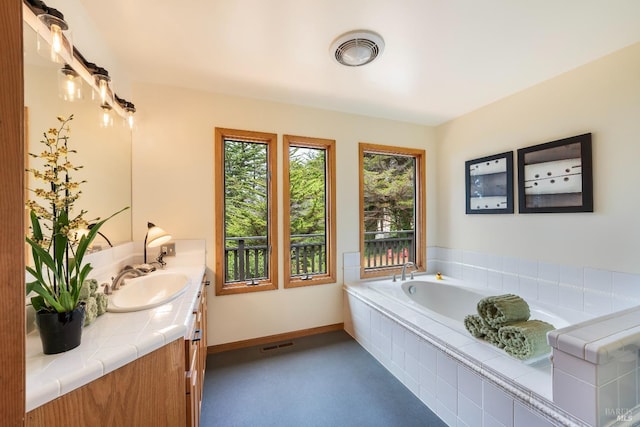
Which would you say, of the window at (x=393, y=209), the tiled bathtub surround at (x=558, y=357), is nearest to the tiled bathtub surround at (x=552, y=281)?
the tiled bathtub surround at (x=558, y=357)

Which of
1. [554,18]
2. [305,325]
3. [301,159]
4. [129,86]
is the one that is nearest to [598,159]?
[554,18]

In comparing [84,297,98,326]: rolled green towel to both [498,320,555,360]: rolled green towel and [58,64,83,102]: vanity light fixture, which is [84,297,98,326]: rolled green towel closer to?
[58,64,83,102]: vanity light fixture

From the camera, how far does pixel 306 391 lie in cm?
194

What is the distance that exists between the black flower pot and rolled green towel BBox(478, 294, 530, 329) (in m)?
2.13

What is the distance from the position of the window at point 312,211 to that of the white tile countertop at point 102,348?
1.61 m

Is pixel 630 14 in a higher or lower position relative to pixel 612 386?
higher

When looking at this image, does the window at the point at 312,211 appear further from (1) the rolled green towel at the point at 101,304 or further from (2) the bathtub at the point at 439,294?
(1) the rolled green towel at the point at 101,304

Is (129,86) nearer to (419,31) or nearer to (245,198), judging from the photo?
(245,198)

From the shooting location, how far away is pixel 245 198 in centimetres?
275

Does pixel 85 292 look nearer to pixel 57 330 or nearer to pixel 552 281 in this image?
pixel 57 330

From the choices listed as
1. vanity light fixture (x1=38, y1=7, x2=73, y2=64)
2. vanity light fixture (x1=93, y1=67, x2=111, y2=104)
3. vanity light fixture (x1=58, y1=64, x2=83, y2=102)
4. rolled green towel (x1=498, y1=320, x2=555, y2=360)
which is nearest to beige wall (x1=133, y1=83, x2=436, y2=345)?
vanity light fixture (x1=93, y1=67, x2=111, y2=104)

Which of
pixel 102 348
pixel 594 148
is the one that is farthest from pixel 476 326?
pixel 102 348

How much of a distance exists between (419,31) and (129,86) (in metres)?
2.39

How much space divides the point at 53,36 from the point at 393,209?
3266 millimetres
